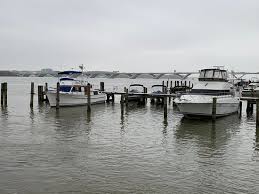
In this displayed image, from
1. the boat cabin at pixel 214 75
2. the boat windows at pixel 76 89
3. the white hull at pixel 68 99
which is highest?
the boat cabin at pixel 214 75

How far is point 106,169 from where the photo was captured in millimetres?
11859

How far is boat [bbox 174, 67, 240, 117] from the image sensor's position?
80.0 ft

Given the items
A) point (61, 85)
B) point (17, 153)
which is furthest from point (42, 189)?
point (61, 85)

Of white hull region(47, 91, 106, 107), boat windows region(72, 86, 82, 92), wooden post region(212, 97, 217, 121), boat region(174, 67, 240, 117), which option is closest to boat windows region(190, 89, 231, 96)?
boat region(174, 67, 240, 117)

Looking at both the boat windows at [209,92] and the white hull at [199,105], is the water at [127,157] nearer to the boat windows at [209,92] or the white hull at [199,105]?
the white hull at [199,105]

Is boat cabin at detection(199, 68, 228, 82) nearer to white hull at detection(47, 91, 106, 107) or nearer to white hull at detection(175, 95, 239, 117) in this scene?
white hull at detection(175, 95, 239, 117)

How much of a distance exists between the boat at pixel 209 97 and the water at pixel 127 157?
6.60 feet

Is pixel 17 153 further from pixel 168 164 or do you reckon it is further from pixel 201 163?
pixel 201 163

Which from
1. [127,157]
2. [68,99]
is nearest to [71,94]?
[68,99]

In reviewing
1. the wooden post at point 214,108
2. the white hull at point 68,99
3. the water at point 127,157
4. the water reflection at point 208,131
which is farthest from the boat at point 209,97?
the white hull at point 68,99

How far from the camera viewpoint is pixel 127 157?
1362 centimetres

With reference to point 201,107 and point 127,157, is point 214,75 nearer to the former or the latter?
point 201,107

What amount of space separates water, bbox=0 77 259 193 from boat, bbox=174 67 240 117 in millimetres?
2013

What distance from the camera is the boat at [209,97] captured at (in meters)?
24.4
